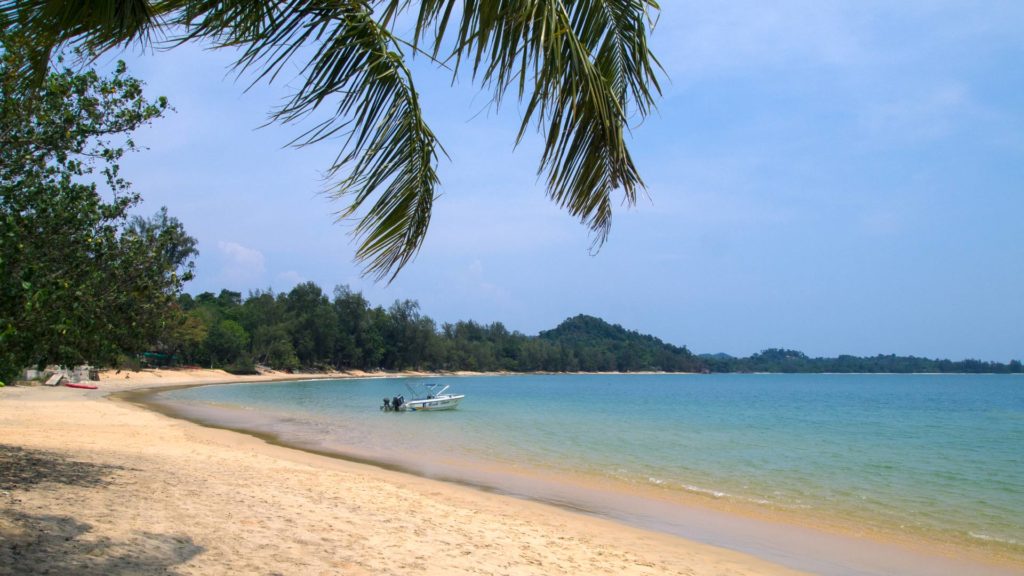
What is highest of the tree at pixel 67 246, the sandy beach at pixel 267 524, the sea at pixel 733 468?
the tree at pixel 67 246

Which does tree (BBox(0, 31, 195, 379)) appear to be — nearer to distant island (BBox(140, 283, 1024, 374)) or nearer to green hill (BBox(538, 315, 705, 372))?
distant island (BBox(140, 283, 1024, 374))

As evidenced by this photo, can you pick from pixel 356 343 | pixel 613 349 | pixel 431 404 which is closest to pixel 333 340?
pixel 356 343

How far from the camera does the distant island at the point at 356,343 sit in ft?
212

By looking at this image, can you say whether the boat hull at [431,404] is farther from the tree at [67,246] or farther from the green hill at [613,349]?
the green hill at [613,349]

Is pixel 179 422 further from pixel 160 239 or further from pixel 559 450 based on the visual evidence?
pixel 160 239

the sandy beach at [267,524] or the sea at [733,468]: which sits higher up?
the sandy beach at [267,524]

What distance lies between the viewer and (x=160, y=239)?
288 inches

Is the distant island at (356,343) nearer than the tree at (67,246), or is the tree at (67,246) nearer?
the tree at (67,246)

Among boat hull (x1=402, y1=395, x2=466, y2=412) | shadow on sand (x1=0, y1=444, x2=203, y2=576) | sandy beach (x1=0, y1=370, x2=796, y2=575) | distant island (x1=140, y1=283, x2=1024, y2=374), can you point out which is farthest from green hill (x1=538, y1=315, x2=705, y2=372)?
shadow on sand (x1=0, y1=444, x2=203, y2=576)

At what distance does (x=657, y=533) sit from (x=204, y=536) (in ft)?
18.7

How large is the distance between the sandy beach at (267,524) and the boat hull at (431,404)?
19.4 meters

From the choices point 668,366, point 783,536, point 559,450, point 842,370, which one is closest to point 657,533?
point 783,536

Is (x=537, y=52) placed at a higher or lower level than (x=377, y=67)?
lower

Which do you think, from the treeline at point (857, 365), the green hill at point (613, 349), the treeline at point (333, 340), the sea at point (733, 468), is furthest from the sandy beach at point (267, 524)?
the treeline at point (857, 365)
